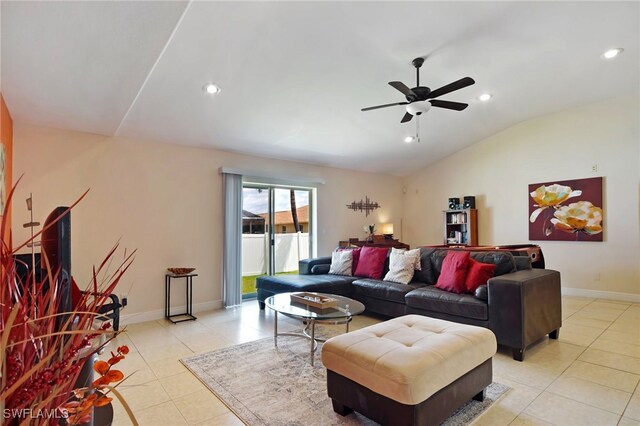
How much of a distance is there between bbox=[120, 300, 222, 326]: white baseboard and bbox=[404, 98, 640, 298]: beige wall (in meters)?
4.99

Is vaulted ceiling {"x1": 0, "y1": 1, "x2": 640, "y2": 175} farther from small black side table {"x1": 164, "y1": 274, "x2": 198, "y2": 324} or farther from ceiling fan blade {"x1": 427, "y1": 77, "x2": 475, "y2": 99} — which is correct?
small black side table {"x1": 164, "y1": 274, "x2": 198, "y2": 324}

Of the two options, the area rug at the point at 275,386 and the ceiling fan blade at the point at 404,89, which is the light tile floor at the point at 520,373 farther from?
the ceiling fan blade at the point at 404,89

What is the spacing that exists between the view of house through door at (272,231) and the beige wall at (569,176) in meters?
3.22

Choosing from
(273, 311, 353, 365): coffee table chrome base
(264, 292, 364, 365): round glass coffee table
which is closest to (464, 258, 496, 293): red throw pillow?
(264, 292, 364, 365): round glass coffee table

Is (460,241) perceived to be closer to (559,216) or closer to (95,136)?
(559,216)

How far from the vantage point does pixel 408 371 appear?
179cm

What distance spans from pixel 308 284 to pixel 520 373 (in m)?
2.42

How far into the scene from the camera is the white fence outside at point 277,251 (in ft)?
18.6

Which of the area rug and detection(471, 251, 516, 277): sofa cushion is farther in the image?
detection(471, 251, 516, 277): sofa cushion

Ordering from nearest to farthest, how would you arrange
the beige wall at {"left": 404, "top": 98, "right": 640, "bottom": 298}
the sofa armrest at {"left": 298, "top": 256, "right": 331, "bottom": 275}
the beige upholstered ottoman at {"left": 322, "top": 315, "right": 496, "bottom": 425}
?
1. the beige upholstered ottoman at {"left": 322, "top": 315, "right": 496, "bottom": 425}
2. the beige wall at {"left": 404, "top": 98, "right": 640, "bottom": 298}
3. the sofa armrest at {"left": 298, "top": 256, "right": 331, "bottom": 275}

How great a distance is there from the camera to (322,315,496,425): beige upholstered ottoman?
180 centimetres

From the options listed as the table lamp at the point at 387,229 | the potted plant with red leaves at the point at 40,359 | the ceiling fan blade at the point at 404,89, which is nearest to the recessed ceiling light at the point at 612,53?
the ceiling fan blade at the point at 404,89

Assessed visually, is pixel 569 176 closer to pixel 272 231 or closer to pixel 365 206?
pixel 365 206

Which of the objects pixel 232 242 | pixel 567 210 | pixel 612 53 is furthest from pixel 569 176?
pixel 232 242
